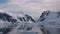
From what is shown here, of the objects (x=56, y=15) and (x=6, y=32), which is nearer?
(x=6, y=32)

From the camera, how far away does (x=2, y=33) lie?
72500mm

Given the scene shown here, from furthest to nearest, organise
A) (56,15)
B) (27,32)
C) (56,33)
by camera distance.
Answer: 1. (56,15)
2. (27,32)
3. (56,33)

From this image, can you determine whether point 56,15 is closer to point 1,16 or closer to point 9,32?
point 1,16

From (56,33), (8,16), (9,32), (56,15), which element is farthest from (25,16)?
(56,33)

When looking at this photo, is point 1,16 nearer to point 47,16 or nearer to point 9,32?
point 47,16

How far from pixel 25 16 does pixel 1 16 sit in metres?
14.5

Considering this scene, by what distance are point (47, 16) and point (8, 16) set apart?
23.4 metres

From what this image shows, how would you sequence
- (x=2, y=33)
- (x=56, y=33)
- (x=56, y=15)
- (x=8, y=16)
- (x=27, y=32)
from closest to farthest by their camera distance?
(x=56, y=33) → (x=2, y=33) → (x=27, y=32) → (x=56, y=15) → (x=8, y=16)

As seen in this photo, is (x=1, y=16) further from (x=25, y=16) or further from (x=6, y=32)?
(x=6, y=32)

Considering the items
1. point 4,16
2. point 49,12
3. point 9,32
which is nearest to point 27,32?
point 9,32

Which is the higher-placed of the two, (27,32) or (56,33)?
(56,33)

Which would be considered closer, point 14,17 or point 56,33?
point 56,33

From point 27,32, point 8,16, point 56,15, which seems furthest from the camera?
point 8,16

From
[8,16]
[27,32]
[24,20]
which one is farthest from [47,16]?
[27,32]
